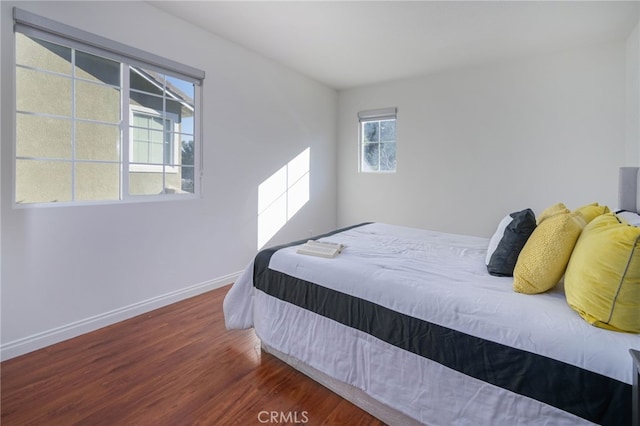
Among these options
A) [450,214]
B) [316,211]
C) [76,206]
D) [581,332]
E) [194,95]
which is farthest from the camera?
[316,211]

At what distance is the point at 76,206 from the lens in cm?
223

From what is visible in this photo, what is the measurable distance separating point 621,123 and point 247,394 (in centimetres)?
410

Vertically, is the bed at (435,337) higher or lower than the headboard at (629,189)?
lower

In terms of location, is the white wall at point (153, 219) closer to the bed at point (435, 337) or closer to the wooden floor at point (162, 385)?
the wooden floor at point (162, 385)

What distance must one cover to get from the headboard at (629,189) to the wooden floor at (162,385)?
2.12 metres

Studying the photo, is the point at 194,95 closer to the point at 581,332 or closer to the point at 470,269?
the point at 470,269

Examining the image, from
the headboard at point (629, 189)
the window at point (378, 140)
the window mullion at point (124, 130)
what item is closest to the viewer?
the headboard at point (629, 189)

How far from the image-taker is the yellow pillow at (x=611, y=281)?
39.8 inches

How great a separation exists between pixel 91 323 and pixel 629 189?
12.9ft

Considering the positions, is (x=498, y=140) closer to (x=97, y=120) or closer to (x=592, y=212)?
(x=592, y=212)

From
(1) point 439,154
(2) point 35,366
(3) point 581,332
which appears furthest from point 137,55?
(1) point 439,154

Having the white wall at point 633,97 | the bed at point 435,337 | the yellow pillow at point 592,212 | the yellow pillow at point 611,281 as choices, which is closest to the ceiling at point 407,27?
the white wall at point 633,97

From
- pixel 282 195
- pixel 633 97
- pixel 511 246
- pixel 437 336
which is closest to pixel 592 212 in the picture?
pixel 511 246

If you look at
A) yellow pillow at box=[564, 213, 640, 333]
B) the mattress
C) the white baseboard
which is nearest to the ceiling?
the mattress
